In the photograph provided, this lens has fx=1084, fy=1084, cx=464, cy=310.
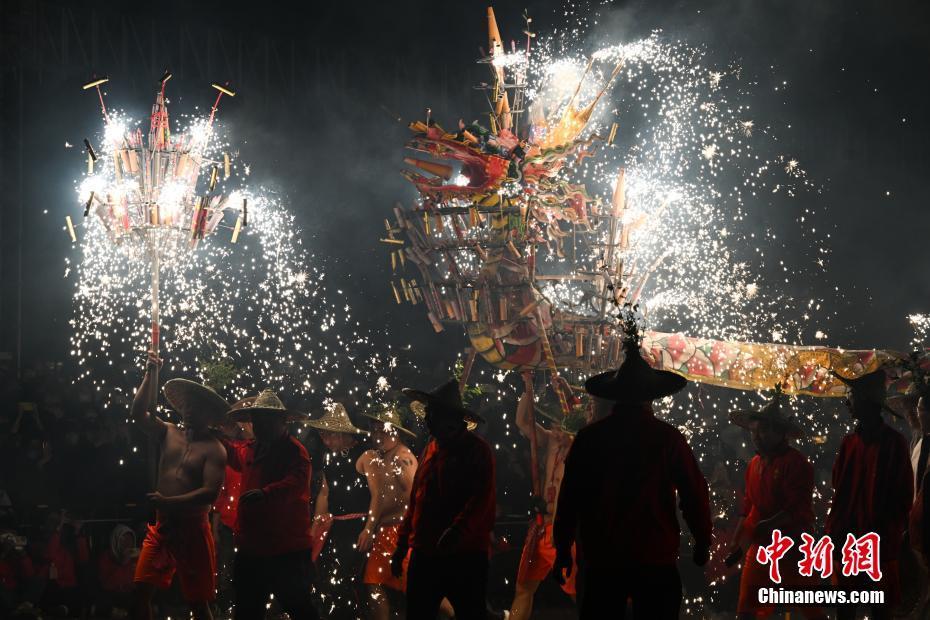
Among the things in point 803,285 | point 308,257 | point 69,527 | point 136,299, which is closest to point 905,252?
point 803,285

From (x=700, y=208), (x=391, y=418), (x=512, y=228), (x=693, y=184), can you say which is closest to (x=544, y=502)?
(x=391, y=418)

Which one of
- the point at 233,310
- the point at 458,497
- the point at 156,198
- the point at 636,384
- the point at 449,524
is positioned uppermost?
the point at 156,198

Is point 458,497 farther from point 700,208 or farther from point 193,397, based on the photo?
point 700,208

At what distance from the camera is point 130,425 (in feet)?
33.1

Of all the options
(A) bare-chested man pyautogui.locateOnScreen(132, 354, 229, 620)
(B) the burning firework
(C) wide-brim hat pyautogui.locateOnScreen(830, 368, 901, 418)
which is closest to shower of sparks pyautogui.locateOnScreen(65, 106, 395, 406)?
(B) the burning firework

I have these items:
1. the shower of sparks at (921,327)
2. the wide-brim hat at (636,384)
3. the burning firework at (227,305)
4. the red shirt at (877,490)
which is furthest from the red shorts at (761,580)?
the shower of sparks at (921,327)

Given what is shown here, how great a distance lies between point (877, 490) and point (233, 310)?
377 inches

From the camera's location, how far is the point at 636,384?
4504 millimetres

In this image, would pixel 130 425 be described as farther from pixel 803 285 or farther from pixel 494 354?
pixel 803 285

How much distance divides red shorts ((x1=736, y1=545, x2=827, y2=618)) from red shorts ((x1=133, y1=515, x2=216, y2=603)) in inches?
128

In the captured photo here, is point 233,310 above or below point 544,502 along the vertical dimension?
above

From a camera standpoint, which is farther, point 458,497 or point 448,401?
point 448,401

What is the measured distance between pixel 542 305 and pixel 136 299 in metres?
6.23

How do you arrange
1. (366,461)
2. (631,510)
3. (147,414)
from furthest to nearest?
1. (366,461)
2. (147,414)
3. (631,510)
